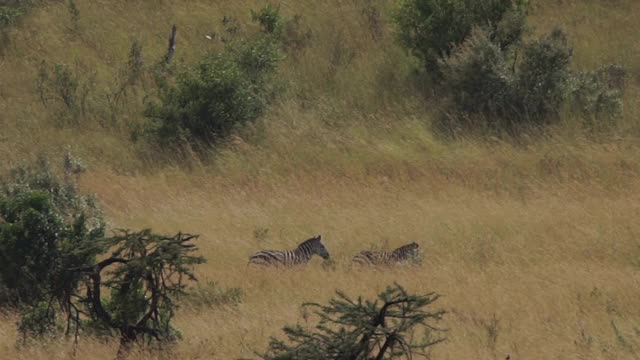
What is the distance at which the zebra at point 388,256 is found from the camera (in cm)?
1809

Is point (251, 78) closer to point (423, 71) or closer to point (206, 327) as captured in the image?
point (423, 71)

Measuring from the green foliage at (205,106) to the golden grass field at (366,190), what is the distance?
62 cm

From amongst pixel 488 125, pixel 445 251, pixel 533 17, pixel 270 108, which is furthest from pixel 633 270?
pixel 533 17

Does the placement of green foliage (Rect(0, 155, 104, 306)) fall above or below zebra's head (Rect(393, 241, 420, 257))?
above

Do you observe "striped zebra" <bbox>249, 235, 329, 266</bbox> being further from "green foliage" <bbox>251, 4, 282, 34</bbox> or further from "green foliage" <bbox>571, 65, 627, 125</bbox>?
"green foliage" <bbox>251, 4, 282, 34</bbox>

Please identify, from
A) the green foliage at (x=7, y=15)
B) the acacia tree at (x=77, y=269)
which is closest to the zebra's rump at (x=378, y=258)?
the acacia tree at (x=77, y=269)

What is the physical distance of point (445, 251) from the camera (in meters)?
19.5

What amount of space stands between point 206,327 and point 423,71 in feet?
57.8

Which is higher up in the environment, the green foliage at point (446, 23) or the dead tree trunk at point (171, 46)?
the dead tree trunk at point (171, 46)

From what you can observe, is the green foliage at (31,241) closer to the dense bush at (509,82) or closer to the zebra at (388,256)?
the zebra at (388,256)

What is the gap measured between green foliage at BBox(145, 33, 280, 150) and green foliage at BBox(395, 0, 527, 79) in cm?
479

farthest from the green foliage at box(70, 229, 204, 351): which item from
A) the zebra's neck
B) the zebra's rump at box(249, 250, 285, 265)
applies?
the zebra's neck

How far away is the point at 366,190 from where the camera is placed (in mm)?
23891

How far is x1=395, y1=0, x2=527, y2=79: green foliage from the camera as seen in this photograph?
30.4m
